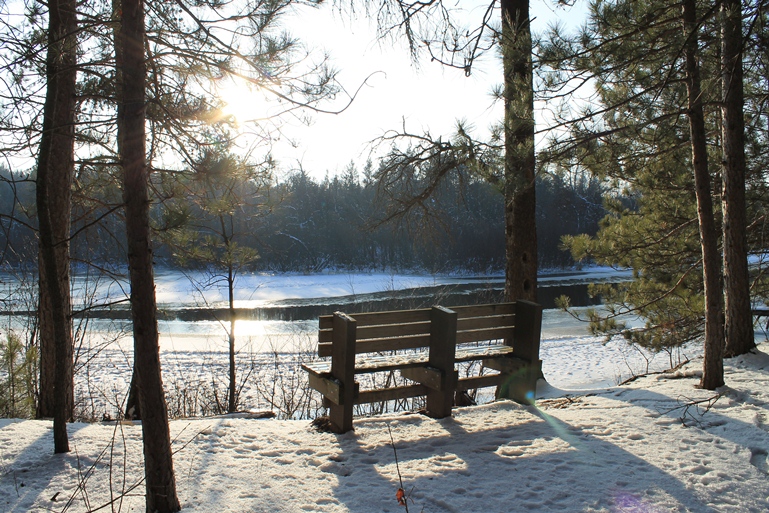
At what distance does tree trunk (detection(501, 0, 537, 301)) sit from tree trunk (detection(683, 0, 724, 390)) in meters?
1.45

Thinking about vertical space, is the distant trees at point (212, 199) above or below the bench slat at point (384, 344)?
above

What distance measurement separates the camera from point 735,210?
5.70m

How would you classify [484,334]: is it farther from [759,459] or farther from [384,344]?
[759,459]

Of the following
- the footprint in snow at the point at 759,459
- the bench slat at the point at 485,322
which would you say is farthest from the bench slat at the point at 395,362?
the footprint in snow at the point at 759,459

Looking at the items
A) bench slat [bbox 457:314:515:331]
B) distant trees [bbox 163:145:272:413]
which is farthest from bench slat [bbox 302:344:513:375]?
distant trees [bbox 163:145:272:413]

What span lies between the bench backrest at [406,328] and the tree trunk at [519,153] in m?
1.63

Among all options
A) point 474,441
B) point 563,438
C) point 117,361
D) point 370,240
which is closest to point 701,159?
point 563,438

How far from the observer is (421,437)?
4.14 metres

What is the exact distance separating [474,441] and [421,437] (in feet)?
1.35

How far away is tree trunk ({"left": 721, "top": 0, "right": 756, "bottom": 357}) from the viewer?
5527mm

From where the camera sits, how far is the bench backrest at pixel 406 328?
4.45m

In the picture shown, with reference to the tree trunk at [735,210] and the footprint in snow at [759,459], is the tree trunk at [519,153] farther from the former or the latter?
the footprint in snow at [759,459]

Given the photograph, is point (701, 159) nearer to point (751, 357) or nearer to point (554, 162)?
point (554, 162)

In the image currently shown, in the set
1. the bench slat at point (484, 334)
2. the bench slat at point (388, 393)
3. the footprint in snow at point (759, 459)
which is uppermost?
the bench slat at point (484, 334)
